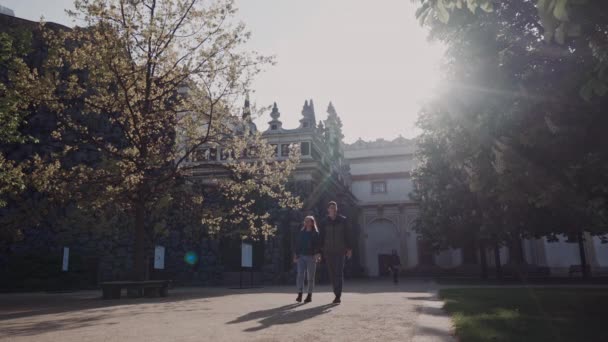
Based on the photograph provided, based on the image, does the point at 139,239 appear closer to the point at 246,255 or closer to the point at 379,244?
the point at 246,255

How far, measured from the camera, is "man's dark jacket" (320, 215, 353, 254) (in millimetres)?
8203

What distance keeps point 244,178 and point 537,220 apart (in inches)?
453

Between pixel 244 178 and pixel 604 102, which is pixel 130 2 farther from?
pixel 604 102

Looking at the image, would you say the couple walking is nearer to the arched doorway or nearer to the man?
the man

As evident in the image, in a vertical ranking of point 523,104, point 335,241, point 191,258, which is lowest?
point 191,258

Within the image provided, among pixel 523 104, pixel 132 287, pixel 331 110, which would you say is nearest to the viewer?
pixel 523 104

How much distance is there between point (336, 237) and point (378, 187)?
93.0 ft

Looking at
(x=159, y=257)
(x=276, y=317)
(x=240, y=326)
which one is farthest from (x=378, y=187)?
(x=240, y=326)

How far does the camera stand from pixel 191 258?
22406 millimetres

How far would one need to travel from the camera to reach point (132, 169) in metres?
10.4

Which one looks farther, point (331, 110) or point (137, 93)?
point (331, 110)

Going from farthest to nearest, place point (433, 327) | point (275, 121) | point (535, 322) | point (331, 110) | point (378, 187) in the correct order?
point (378, 187), point (331, 110), point (275, 121), point (535, 322), point (433, 327)

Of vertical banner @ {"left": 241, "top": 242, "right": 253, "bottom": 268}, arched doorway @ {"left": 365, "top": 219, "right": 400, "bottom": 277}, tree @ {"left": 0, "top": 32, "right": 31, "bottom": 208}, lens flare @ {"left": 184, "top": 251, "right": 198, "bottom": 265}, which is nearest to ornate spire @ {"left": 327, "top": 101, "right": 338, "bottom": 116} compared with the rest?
arched doorway @ {"left": 365, "top": 219, "right": 400, "bottom": 277}

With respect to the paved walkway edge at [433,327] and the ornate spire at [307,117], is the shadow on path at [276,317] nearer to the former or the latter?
the paved walkway edge at [433,327]
